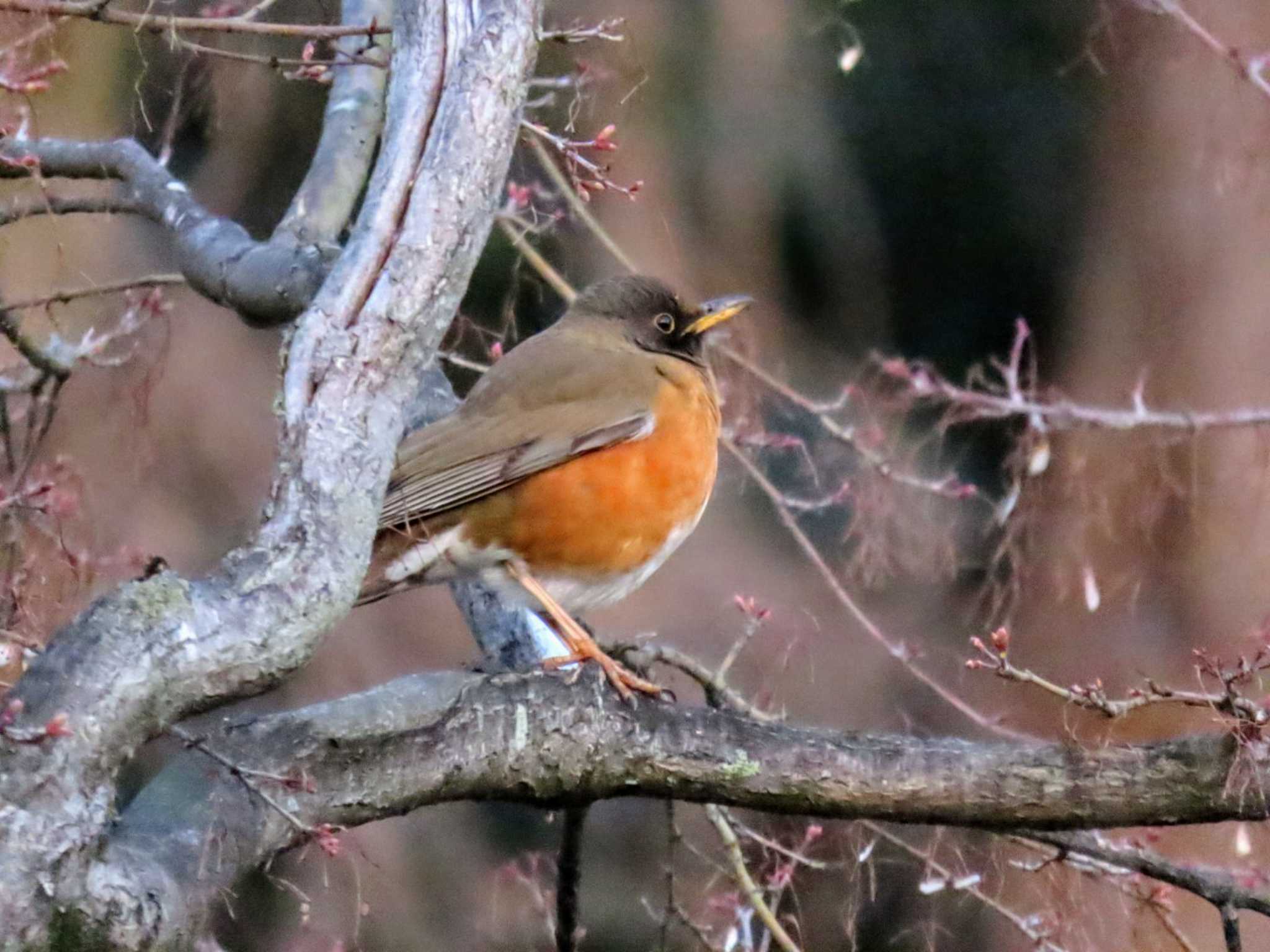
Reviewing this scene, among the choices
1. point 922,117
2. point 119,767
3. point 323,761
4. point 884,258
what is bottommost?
point 884,258

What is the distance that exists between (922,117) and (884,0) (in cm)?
72

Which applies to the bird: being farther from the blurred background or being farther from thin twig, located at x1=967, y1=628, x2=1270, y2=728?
thin twig, located at x1=967, y1=628, x2=1270, y2=728

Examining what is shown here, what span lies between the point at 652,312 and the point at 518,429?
754mm

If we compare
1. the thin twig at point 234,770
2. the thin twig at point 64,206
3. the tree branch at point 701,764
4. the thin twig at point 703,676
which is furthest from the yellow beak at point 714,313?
the thin twig at point 234,770

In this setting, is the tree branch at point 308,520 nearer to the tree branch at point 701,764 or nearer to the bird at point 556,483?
the tree branch at point 701,764

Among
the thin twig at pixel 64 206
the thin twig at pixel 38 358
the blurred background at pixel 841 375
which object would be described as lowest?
the blurred background at pixel 841 375

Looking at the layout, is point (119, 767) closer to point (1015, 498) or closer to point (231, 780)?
point (231, 780)

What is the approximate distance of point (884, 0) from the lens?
7969 mm

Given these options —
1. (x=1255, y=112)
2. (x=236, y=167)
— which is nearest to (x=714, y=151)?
(x=236, y=167)

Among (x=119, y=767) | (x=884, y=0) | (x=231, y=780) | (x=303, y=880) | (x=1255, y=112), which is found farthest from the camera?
(x=884, y=0)

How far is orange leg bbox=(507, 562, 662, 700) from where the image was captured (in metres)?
2.81

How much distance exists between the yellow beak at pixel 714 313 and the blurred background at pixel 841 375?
A: 28cm

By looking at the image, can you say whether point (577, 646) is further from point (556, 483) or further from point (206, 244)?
point (206, 244)

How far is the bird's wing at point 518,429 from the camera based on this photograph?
132 inches
